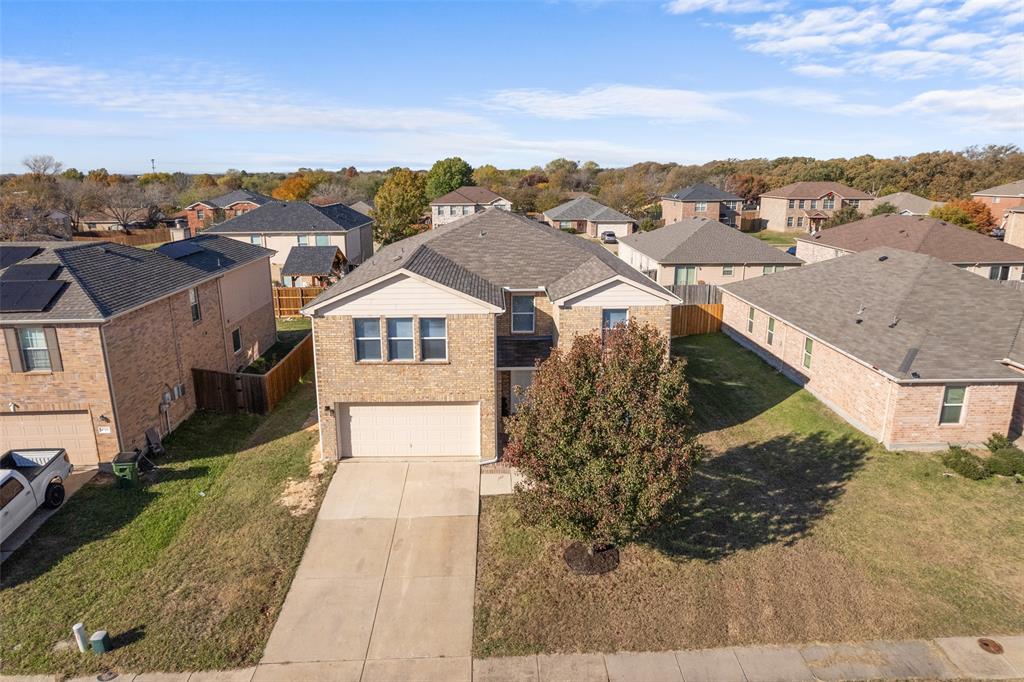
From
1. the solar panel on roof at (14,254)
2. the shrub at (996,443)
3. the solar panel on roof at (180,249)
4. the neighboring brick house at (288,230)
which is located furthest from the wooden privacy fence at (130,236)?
the shrub at (996,443)

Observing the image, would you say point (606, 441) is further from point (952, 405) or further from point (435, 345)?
point (952, 405)

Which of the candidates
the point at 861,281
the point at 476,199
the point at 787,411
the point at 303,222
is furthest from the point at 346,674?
the point at 476,199

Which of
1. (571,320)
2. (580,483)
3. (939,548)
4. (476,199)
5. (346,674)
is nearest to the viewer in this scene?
(346,674)

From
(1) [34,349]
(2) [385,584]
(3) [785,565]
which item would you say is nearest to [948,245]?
(3) [785,565]

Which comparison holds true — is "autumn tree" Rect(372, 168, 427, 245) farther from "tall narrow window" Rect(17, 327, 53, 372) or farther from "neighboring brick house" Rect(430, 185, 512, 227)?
"tall narrow window" Rect(17, 327, 53, 372)

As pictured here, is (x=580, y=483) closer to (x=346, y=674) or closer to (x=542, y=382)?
(x=542, y=382)
